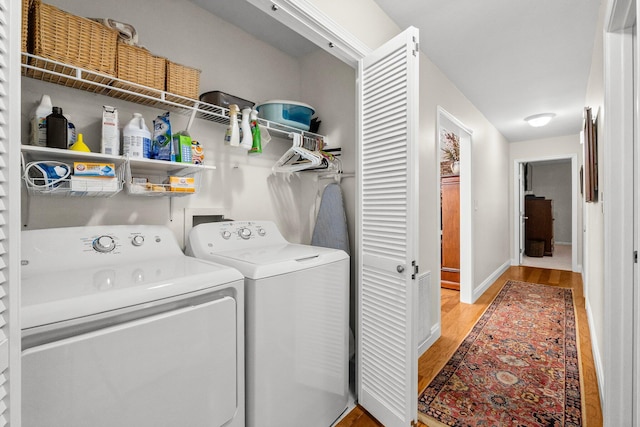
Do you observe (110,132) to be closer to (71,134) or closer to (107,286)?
(71,134)

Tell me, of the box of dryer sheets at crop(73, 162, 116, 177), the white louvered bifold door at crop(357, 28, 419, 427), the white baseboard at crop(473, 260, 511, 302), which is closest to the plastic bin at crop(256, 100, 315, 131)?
the white louvered bifold door at crop(357, 28, 419, 427)

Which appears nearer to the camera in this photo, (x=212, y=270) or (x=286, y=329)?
(x=212, y=270)

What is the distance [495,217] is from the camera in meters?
4.73

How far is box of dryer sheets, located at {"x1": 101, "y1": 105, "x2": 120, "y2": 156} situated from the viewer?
1.29m

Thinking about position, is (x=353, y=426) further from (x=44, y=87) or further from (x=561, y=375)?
(x=44, y=87)

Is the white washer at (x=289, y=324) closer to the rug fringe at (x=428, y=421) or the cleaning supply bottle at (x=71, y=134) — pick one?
the rug fringe at (x=428, y=421)

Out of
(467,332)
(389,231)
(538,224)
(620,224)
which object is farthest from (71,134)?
(538,224)

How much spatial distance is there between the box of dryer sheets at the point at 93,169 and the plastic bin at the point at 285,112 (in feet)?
3.23

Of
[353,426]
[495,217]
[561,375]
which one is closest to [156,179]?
[353,426]

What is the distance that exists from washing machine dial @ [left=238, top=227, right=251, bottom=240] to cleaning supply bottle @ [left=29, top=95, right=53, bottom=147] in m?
0.91

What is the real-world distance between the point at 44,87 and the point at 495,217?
5231 millimetres

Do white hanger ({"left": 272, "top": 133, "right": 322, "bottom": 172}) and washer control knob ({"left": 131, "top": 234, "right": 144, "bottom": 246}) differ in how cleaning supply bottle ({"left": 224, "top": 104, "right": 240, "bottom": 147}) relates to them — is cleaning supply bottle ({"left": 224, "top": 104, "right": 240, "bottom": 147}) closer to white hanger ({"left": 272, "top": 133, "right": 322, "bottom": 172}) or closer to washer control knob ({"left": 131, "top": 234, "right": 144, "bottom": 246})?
white hanger ({"left": 272, "top": 133, "right": 322, "bottom": 172})

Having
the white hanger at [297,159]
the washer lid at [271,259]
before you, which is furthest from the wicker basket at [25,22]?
the white hanger at [297,159]

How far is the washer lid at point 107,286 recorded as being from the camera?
2.56ft
